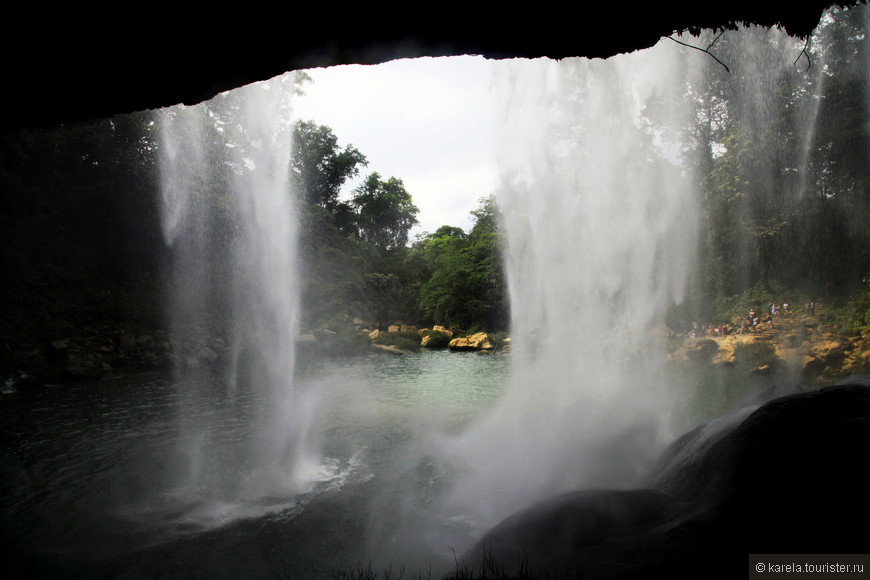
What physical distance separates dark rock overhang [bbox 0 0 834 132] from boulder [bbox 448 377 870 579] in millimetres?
3644

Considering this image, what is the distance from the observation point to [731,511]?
3.68m

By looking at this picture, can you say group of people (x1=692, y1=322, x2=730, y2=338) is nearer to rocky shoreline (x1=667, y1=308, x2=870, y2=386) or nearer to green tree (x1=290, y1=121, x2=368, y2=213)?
rocky shoreline (x1=667, y1=308, x2=870, y2=386)

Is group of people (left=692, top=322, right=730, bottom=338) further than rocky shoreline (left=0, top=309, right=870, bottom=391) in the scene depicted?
Yes

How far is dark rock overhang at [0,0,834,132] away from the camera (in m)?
2.91

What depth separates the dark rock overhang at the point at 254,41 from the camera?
291cm

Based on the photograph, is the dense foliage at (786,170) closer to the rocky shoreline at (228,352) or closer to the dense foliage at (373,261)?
the rocky shoreline at (228,352)


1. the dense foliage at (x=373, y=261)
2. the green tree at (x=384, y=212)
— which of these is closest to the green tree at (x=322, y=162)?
the dense foliage at (x=373, y=261)

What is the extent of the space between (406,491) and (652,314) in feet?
35.7

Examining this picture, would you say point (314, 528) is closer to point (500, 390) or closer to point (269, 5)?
point (269, 5)

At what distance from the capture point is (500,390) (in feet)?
51.1

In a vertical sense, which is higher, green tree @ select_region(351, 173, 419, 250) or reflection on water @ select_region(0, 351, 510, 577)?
green tree @ select_region(351, 173, 419, 250)

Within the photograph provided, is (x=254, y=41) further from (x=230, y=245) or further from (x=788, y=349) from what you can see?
(x=230, y=245)

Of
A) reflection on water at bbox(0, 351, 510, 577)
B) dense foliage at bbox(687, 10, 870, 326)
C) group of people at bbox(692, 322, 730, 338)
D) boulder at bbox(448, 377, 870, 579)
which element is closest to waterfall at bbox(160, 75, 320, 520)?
reflection on water at bbox(0, 351, 510, 577)

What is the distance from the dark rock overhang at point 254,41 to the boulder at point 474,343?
28.4 metres
